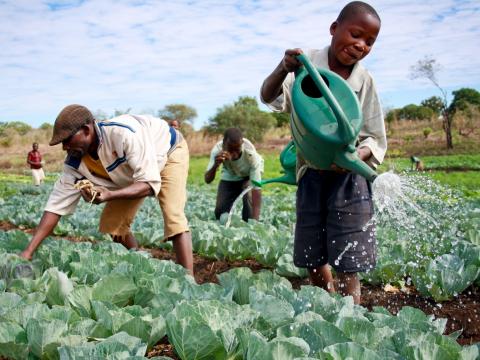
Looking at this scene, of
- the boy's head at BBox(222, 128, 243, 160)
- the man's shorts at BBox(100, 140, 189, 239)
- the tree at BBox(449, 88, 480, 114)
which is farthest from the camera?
the tree at BBox(449, 88, 480, 114)

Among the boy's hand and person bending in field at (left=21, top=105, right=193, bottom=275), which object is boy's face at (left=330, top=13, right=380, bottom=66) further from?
person bending in field at (left=21, top=105, right=193, bottom=275)

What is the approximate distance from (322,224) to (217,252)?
7.98 ft

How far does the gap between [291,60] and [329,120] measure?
364mm

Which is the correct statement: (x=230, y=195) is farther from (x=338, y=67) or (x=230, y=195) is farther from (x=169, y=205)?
(x=338, y=67)

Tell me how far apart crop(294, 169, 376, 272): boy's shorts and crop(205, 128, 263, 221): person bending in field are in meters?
3.17

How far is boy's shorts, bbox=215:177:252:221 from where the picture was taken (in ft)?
23.9

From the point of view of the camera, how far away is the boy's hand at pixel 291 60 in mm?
2735

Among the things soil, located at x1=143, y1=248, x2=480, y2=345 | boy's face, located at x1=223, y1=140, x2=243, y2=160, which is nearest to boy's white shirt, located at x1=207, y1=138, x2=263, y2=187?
boy's face, located at x1=223, y1=140, x2=243, y2=160

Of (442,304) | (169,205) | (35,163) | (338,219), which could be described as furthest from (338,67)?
(35,163)

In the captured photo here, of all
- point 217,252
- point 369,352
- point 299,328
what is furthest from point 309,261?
point 217,252

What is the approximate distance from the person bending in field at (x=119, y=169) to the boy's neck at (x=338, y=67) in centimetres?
131

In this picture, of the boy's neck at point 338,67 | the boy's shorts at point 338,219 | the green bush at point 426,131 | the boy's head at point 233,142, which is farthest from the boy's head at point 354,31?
the green bush at point 426,131

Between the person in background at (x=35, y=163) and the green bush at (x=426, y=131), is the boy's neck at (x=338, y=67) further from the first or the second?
the green bush at (x=426, y=131)

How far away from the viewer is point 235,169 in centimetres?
700
